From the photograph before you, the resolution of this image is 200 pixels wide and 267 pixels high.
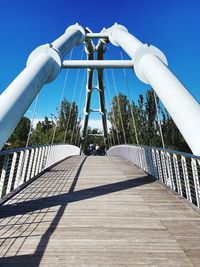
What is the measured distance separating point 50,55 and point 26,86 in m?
2.29

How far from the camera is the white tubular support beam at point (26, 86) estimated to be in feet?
14.3

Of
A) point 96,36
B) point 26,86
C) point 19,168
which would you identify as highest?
point 96,36

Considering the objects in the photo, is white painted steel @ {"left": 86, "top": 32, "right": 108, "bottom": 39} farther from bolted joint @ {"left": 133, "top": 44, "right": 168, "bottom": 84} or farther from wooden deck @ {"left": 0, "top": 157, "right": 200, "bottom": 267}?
wooden deck @ {"left": 0, "top": 157, "right": 200, "bottom": 267}

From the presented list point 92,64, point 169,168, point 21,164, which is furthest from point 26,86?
point 92,64

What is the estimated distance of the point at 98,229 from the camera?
11.3 ft

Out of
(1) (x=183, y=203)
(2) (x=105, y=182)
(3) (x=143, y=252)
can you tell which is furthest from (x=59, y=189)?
(3) (x=143, y=252)

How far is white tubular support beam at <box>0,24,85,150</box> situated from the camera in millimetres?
4355

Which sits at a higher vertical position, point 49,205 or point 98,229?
point 49,205

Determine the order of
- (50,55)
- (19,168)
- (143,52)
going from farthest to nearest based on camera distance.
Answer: (50,55), (143,52), (19,168)

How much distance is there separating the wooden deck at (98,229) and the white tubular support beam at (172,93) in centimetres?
119

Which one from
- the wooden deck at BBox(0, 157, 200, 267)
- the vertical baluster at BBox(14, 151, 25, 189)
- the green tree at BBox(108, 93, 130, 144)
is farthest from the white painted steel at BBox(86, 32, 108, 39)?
the green tree at BBox(108, 93, 130, 144)

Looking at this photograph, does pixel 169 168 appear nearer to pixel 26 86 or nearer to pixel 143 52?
pixel 143 52

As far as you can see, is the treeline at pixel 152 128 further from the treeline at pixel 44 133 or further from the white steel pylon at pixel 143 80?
the white steel pylon at pixel 143 80

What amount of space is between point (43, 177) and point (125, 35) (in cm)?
533
